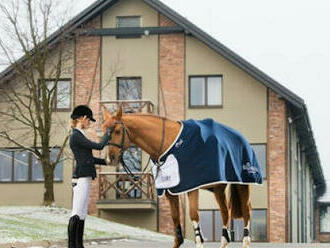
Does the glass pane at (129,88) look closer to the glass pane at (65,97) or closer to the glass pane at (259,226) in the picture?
the glass pane at (65,97)

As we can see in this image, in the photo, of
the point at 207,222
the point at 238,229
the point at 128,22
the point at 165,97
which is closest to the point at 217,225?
the point at 207,222

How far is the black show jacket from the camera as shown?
11289mm

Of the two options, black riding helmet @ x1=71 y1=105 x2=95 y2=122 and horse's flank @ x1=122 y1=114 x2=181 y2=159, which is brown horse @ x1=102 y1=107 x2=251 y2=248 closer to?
horse's flank @ x1=122 y1=114 x2=181 y2=159

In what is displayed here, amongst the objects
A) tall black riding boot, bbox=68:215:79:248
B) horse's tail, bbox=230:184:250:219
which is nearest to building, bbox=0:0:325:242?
horse's tail, bbox=230:184:250:219

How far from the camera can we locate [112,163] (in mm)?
11648

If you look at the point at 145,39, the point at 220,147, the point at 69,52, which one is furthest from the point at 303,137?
the point at 220,147

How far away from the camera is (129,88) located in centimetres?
3953

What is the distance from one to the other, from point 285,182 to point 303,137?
884 centimetres

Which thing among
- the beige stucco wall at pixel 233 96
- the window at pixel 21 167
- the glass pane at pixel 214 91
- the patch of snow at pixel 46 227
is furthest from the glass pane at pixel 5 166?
the glass pane at pixel 214 91

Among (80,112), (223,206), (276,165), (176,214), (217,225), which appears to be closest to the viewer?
(80,112)

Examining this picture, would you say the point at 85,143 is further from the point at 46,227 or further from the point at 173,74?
the point at 173,74

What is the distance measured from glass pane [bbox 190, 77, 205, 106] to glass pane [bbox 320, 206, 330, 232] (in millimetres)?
41544

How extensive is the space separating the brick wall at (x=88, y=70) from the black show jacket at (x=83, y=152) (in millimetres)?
28265

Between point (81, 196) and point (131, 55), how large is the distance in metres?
28.7
